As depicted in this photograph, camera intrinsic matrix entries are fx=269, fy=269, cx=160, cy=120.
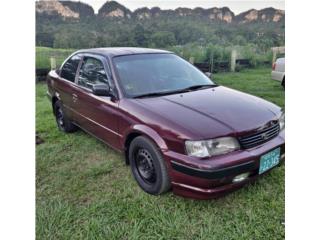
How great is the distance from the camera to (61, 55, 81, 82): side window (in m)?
3.82

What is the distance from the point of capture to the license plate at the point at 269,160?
2.31m

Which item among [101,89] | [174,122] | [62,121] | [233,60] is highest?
[233,60]

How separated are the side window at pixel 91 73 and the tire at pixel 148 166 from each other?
0.92m

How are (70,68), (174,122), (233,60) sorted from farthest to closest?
(233,60) < (70,68) < (174,122)

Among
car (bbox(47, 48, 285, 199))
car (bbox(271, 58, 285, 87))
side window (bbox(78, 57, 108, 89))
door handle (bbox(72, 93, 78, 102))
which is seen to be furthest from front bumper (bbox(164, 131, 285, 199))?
car (bbox(271, 58, 285, 87))

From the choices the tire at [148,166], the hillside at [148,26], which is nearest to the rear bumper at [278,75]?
the hillside at [148,26]

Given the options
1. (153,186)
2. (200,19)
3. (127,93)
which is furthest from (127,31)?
(153,186)

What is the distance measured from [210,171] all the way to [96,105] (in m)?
1.70

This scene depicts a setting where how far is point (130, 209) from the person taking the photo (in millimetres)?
2420

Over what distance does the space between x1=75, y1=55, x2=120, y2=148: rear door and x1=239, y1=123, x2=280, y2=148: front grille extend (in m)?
1.33

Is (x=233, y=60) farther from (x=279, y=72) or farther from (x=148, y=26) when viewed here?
(x=279, y=72)

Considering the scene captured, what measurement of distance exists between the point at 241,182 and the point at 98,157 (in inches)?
76.2

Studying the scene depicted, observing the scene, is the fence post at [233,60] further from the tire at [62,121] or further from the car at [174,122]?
the tire at [62,121]

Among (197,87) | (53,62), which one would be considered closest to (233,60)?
(53,62)
